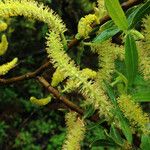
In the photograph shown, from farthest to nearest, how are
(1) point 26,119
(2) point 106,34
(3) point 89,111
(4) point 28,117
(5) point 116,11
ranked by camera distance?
(4) point 28,117
(1) point 26,119
(3) point 89,111
(2) point 106,34
(5) point 116,11

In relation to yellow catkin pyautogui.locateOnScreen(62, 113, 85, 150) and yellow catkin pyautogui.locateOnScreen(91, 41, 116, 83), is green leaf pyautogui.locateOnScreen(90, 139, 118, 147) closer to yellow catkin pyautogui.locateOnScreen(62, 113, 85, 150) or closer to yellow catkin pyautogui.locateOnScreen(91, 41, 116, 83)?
yellow catkin pyautogui.locateOnScreen(62, 113, 85, 150)

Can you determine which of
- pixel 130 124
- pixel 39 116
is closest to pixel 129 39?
pixel 130 124

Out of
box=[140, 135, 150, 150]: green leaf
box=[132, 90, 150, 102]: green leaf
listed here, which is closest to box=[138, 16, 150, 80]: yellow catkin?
box=[132, 90, 150, 102]: green leaf

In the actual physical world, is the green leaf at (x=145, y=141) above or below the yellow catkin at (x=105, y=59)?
below

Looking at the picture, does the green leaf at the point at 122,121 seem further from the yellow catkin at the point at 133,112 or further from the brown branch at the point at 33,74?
the brown branch at the point at 33,74

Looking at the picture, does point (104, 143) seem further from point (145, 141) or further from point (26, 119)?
point (26, 119)

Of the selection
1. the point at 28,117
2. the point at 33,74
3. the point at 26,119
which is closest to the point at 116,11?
the point at 33,74

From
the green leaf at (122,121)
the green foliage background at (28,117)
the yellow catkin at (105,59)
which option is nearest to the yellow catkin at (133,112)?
the green leaf at (122,121)
